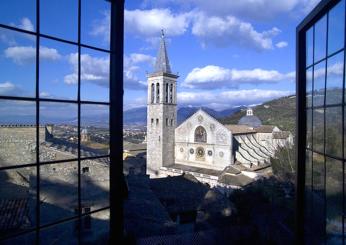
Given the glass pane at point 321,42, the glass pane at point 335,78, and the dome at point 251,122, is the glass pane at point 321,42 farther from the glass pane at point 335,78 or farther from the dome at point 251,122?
the dome at point 251,122

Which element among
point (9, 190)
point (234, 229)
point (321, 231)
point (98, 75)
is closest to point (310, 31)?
point (321, 231)

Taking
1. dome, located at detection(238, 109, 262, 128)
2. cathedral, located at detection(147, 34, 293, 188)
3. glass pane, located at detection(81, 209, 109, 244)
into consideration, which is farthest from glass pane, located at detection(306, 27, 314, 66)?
dome, located at detection(238, 109, 262, 128)

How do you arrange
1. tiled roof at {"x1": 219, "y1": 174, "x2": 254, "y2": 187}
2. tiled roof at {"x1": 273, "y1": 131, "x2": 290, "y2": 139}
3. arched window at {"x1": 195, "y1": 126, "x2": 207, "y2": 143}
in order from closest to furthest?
1. tiled roof at {"x1": 219, "y1": 174, "x2": 254, "y2": 187}
2. arched window at {"x1": 195, "y1": 126, "x2": 207, "y2": 143}
3. tiled roof at {"x1": 273, "y1": 131, "x2": 290, "y2": 139}

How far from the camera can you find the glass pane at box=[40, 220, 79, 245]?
93.5 inches

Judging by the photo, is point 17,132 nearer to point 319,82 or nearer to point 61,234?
point 61,234

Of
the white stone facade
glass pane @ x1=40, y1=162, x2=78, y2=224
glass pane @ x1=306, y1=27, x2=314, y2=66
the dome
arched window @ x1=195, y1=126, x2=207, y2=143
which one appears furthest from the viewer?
the dome

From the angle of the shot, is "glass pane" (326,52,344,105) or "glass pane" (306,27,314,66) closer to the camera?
"glass pane" (326,52,344,105)

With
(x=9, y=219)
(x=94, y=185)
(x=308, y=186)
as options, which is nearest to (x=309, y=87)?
(x=308, y=186)

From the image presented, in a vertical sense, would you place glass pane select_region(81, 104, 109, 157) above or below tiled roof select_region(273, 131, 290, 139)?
above

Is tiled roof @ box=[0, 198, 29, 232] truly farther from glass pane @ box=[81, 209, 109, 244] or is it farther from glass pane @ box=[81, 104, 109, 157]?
glass pane @ box=[81, 104, 109, 157]

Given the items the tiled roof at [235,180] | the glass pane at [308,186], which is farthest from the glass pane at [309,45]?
the tiled roof at [235,180]

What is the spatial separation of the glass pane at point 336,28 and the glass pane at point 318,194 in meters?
1.05

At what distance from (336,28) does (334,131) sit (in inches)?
34.5

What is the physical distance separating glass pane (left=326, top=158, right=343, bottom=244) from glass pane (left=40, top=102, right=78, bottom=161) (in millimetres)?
2237
